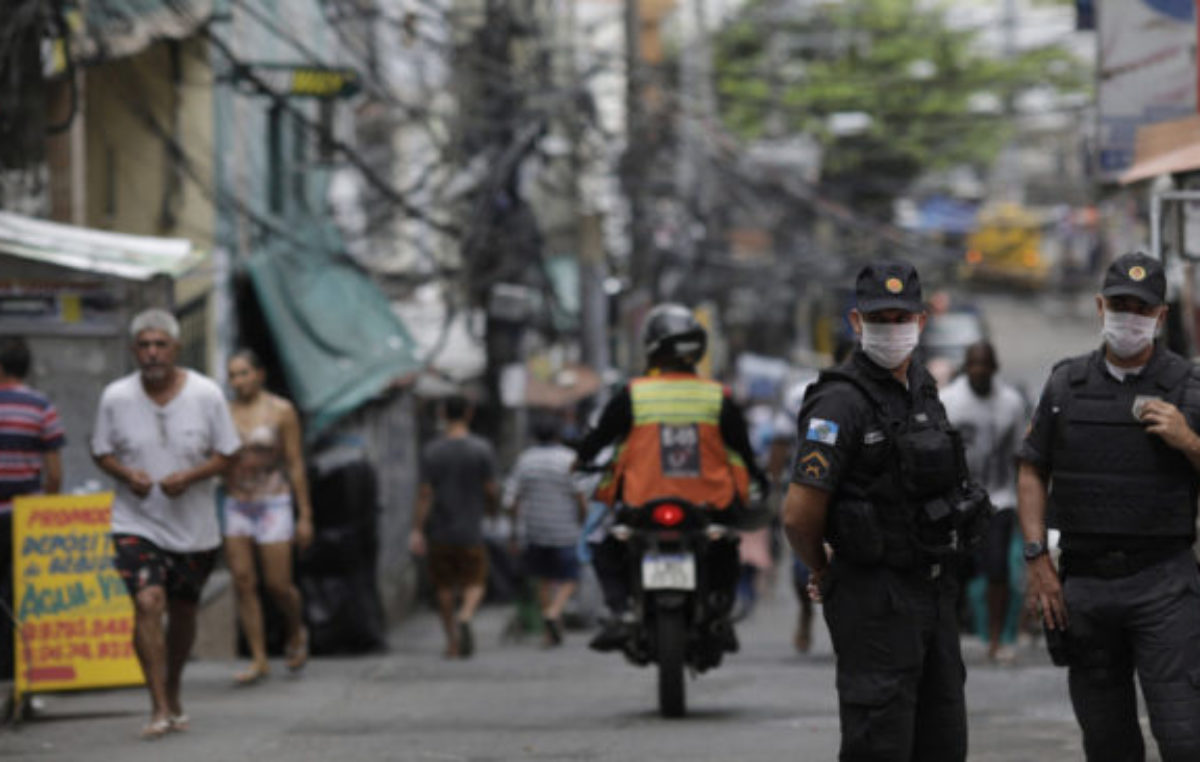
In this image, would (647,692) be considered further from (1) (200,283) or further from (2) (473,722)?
(1) (200,283)

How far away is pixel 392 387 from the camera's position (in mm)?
22875

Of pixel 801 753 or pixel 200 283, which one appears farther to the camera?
pixel 200 283

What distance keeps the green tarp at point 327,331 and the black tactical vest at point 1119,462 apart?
1302cm

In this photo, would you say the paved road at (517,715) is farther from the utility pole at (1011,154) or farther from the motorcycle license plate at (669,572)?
the utility pole at (1011,154)

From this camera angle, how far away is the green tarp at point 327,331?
66.9 feet

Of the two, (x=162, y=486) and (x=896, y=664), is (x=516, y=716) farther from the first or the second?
(x=896, y=664)

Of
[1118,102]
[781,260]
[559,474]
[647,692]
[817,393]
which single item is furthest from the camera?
[781,260]

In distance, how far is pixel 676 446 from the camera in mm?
10609

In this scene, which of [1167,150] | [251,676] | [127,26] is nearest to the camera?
[1167,150]

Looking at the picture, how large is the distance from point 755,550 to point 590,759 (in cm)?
1040

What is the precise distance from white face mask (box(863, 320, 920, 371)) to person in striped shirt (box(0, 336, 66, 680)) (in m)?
5.56

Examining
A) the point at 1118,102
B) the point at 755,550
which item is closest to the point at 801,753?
the point at 1118,102

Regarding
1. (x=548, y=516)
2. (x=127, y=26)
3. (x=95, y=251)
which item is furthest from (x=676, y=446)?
(x=127, y=26)

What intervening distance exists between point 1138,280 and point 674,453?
384cm
